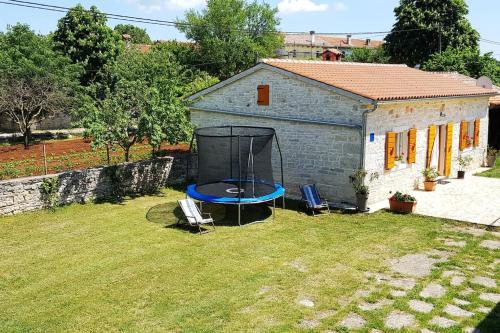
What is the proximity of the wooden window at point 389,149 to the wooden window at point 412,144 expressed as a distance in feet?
4.00

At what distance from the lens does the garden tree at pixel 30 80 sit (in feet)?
79.0

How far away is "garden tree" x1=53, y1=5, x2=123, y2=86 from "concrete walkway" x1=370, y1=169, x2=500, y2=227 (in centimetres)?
2465

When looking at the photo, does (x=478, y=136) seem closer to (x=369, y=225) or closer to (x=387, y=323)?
(x=369, y=225)

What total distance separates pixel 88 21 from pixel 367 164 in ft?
87.9

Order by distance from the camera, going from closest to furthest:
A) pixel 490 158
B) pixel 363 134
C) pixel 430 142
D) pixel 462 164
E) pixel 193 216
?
pixel 193 216
pixel 363 134
pixel 430 142
pixel 462 164
pixel 490 158

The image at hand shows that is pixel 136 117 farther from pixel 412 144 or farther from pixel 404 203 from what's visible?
pixel 412 144

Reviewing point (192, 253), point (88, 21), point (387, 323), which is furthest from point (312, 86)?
point (88, 21)

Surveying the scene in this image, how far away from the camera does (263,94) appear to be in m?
16.2

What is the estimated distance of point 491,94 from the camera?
21.2 m

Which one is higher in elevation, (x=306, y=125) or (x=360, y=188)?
(x=306, y=125)

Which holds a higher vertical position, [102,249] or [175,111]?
[175,111]

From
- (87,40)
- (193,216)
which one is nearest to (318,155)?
(193,216)

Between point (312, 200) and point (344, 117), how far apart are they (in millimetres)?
2819

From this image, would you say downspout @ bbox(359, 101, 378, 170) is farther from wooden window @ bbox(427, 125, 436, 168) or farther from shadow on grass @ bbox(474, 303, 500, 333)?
shadow on grass @ bbox(474, 303, 500, 333)
